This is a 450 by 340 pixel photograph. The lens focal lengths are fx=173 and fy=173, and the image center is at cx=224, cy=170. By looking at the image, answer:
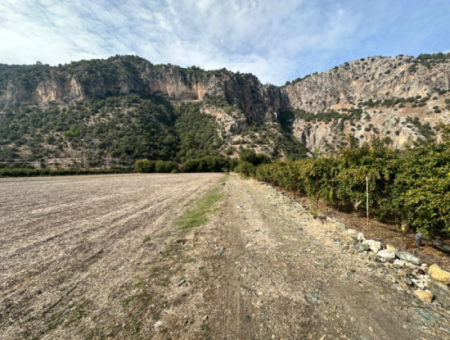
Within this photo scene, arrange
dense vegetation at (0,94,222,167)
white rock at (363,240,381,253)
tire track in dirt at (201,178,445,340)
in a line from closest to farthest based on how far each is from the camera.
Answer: tire track in dirt at (201,178,445,340) < white rock at (363,240,381,253) < dense vegetation at (0,94,222,167)

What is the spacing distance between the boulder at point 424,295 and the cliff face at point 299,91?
3074 inches

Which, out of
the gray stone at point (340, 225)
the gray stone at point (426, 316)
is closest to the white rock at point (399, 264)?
the gray stone at point (426, 316)

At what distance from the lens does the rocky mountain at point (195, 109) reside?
7538 cm

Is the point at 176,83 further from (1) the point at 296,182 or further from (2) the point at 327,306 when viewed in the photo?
(2) the point at 327,306

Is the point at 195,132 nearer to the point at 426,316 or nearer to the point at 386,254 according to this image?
the point at 386,254

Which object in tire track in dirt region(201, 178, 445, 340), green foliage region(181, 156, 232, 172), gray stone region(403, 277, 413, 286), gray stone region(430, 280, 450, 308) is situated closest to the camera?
tire track in dirt region(201, 178, 445, 340)

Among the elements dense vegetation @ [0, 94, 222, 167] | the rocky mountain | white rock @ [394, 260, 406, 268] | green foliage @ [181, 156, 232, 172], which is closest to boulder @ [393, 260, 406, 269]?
white rock @ [394, 260, 406, 268]

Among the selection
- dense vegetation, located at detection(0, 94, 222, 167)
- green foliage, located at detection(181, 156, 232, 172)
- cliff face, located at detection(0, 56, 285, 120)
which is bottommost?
green foliage, located at detection(181, 156, 232, 172)

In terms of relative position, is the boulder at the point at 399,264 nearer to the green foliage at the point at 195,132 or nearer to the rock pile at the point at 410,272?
the rock pile at the point at 410,272

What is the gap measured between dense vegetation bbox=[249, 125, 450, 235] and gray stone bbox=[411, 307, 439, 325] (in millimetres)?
2973

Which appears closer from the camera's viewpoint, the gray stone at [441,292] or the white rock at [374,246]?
the gray stone at [441,292]

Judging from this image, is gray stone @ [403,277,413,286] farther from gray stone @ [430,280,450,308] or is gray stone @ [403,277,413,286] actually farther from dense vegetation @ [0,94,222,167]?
dense vegetation @ [0,94,222,167]

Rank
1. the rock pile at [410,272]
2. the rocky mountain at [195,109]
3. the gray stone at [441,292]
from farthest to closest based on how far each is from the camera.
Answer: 1. the rocky mountain at [195,109]
2. the rock pile at [410,272]
3. the gray stone at [441,292]

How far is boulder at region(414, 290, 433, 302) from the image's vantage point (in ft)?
11.5
